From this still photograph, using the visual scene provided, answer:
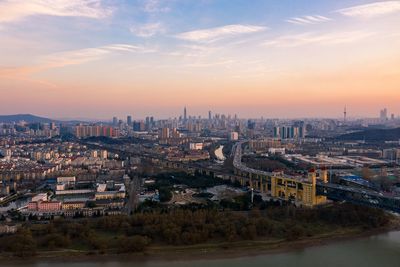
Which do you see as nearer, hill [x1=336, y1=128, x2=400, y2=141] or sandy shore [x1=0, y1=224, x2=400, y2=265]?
sandy shore [x1=0, y1=224, x2=400, y2=265]

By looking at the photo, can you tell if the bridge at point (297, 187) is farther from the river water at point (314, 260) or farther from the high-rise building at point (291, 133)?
the high-rise building at point (291, 133)

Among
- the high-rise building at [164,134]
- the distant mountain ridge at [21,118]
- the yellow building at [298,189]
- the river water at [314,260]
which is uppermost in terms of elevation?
the distant mountain ridge at [21,118]

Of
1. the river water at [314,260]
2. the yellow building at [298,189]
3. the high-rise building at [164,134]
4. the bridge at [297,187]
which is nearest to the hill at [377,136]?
the high-rise building at [164,134]

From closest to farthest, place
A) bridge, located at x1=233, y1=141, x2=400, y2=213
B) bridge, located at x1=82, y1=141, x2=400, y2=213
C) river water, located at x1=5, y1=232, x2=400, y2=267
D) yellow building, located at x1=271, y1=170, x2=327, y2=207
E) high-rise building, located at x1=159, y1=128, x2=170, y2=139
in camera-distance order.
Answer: river water, located at x1=5, y1=232, x2=400, y2=267
bridge, located at x1=233, y1=141, x2=400, y2=213
bridge, located at x1=82, y1=141, x2=400, y2=213
yellow building, located at x1=271, y1=170, x2=327, y2=207
high-rise building, located at x1=159, y1=128, x2=170, y2=139

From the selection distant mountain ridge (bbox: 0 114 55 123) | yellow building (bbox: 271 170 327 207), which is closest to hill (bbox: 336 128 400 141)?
yellow building (bbox: 271 170 327 207)

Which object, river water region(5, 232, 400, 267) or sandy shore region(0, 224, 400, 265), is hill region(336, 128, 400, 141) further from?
sandy shore region(0, 224, 400, 265)

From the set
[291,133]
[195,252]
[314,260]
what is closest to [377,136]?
[291,133]
